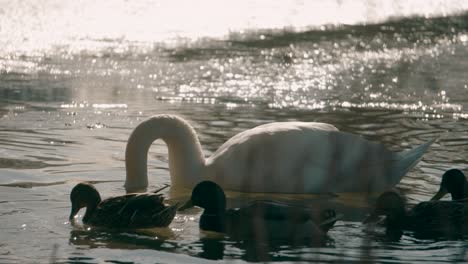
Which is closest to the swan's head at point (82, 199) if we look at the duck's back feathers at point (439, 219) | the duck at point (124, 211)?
the duck at point (124, 211)

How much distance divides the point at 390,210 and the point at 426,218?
0.79 ft

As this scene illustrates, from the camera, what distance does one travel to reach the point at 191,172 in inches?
376

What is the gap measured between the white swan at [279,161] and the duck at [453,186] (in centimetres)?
72

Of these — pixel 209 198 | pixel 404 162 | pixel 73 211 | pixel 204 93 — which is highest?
pixel 204 93

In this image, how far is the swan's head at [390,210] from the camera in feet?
26.3

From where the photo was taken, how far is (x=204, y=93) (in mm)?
13391

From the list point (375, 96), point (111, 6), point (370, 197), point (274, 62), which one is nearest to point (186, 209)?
point (370, 197)

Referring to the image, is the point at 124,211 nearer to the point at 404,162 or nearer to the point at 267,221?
the point at 267,221

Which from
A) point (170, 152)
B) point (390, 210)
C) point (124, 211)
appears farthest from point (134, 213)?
point (170, 152)

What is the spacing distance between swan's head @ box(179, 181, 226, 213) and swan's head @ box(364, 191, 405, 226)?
0.98m

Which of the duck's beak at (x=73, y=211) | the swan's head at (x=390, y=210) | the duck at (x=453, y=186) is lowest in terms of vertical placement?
the duck's beak at (x=73, y=211)

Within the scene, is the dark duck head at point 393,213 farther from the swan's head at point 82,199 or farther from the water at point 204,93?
the swan's head at point 82,199

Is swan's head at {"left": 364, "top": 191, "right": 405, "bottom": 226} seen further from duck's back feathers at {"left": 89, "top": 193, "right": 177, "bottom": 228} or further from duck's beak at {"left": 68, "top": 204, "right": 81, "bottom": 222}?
duck's beak at {"left": 68, "top": 204, "right": 81, "bottom": 222}

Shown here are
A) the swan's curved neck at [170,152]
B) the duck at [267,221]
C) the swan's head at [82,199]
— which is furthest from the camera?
the swan's curved neck at [170,152]
